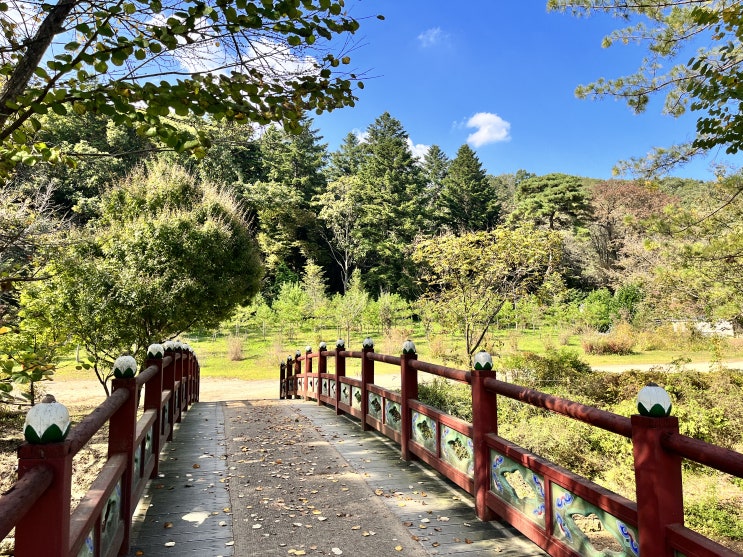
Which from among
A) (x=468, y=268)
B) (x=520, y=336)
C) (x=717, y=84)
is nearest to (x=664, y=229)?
(x=717, y=84)

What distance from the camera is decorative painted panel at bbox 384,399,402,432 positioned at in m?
5.49

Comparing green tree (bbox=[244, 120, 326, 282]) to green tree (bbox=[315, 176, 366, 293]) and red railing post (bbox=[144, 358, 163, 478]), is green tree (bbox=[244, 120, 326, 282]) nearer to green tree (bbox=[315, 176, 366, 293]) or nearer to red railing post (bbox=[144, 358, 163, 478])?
green tree (bbox=[315, 176, 366, 293])

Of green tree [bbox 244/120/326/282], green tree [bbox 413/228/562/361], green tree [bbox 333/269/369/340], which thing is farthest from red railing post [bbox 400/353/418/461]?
green tree [bbox 244/120/326/282]

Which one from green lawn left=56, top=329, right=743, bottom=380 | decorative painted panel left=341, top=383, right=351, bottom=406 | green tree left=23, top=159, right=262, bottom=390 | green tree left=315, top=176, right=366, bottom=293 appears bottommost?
green lawn left=56, top=329, right=743, bottom=380

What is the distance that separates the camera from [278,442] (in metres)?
6.23

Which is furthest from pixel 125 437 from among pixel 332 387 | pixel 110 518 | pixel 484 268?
pixel 484 268

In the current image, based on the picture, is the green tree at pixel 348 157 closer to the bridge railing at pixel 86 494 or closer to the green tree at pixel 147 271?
the green tree at pixel 147 271

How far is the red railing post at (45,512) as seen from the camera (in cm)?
164

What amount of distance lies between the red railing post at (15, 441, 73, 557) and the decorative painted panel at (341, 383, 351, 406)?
5.88 metres

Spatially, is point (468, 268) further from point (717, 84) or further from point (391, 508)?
point (391, 508)

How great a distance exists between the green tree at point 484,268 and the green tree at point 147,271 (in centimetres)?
530

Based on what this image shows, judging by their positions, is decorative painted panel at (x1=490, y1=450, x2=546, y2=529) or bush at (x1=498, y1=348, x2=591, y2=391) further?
bush at (x1=498, y1=348, x2=591, y2=391)

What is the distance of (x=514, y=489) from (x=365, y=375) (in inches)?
131

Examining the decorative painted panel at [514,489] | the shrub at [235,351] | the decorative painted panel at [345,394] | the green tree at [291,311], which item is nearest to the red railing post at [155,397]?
the decorative painted panel at [514,489]
